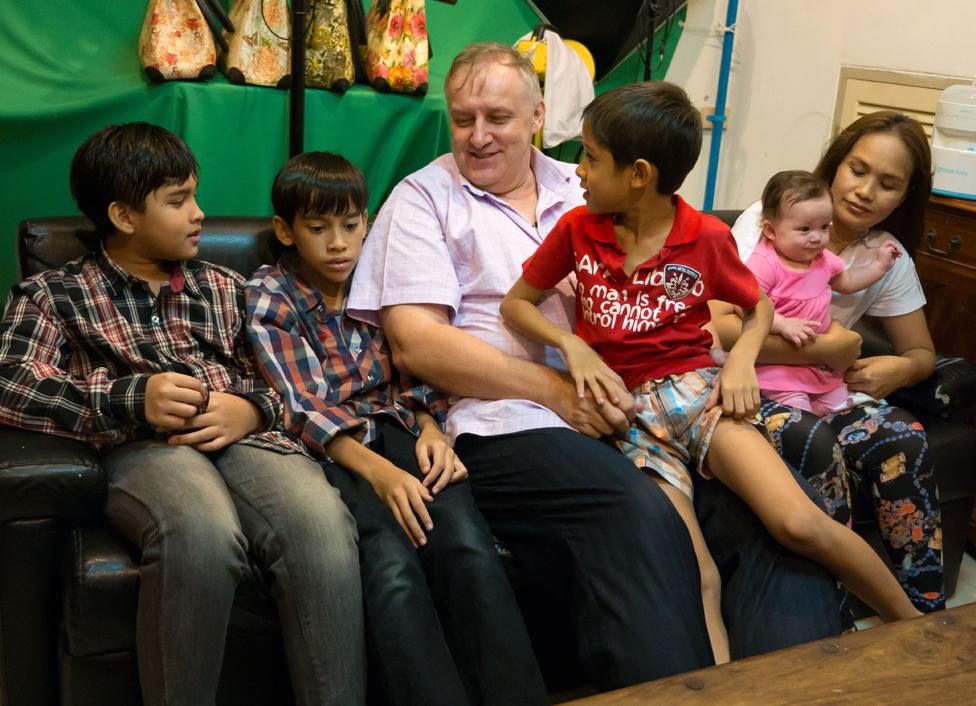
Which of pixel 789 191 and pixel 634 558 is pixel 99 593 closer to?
pixel 634 558

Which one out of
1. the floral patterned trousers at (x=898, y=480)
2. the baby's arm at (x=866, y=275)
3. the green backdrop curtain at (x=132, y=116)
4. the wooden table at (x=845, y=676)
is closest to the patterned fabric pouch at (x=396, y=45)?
the green backdrop curtain at (x=132, y=116)

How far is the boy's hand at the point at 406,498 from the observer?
1.60 meters

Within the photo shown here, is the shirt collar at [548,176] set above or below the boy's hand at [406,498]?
above

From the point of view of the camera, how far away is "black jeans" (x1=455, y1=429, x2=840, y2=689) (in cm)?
148

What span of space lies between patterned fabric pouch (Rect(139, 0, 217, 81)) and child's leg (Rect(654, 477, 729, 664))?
176 cm

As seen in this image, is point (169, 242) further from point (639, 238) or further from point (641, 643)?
point (641, 643)

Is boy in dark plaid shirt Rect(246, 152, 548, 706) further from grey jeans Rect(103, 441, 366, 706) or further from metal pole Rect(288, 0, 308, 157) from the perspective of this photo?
metal pole Rect(288, 0, 308, 157)

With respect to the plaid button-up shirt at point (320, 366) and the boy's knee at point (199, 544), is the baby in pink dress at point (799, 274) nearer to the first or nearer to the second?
the plaid button-up shirt at point (320, 366)

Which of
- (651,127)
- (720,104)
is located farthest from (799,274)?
(720,104)

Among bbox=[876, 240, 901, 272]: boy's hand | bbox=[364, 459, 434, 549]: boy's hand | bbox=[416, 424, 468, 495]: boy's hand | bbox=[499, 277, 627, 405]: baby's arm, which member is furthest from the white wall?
bbox=[364, 459, 434, 549]: boy's hand

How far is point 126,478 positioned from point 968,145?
2478 millimetres

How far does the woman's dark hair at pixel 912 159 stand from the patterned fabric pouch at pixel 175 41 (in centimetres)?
163

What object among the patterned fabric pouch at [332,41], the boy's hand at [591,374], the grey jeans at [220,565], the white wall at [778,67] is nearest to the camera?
the grey jeans at [220,565]

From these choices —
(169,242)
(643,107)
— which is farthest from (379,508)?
(643,107)
